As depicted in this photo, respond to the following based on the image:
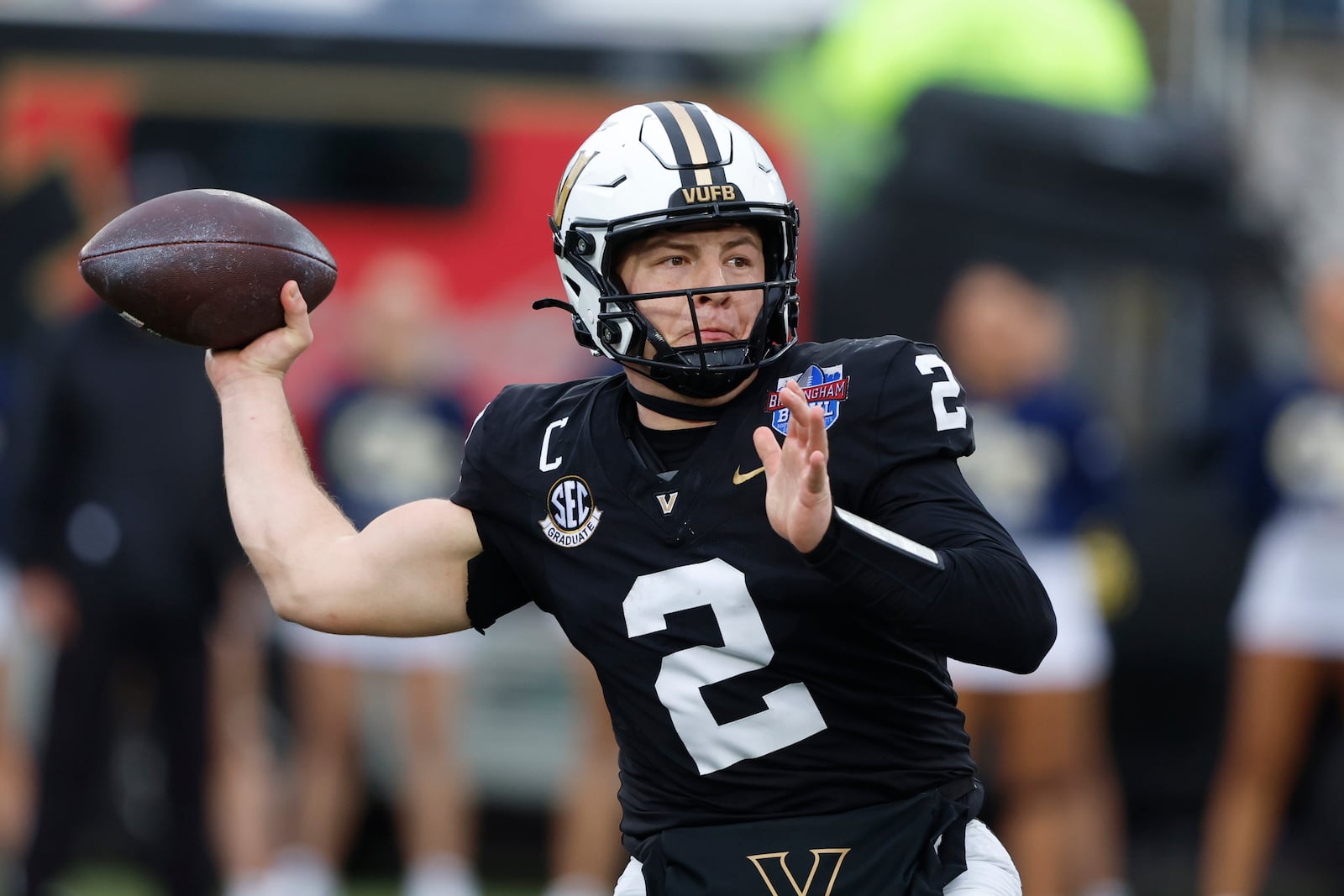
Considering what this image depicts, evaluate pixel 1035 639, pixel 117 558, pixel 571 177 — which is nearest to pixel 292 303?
pixel 571 177

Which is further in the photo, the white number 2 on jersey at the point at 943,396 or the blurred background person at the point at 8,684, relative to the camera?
the blurred background person at the point at 8,684

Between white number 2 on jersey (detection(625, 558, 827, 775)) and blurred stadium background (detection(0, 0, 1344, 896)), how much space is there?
3.86m

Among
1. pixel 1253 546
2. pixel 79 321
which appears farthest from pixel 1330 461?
pixel 79 321

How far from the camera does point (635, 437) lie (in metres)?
2.83

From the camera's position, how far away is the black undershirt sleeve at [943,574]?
94.0 inches

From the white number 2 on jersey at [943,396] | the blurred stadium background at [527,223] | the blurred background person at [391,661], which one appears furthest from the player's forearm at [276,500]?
the blurred stadium background at [527,223]

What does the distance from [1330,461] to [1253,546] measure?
0.57 meters

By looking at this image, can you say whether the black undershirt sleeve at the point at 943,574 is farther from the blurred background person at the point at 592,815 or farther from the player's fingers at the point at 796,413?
the blurred background person at the point at 592,815

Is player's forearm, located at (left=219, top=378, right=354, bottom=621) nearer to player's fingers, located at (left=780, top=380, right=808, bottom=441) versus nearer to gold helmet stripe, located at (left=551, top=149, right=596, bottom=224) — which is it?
gold helmet stripe, located at (left=551, top=149, right=596, bottom=224)

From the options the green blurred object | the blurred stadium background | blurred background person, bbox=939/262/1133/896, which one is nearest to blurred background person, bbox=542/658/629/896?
the blurred stadium background

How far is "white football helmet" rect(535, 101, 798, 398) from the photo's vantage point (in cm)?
272

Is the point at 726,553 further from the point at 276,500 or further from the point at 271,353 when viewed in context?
the point at 271,353

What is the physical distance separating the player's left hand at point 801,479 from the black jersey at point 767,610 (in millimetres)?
160

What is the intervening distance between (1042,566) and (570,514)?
3327mm
